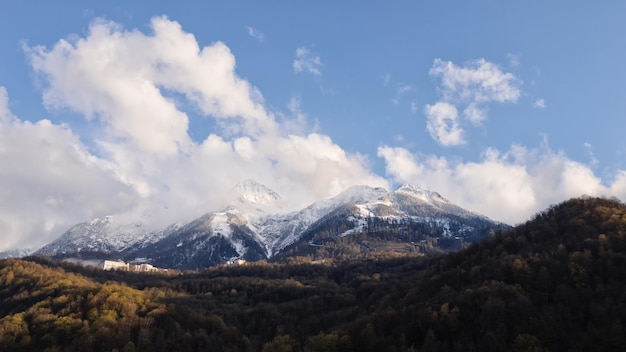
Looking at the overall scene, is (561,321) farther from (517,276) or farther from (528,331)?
(517,276)

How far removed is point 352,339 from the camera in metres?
190

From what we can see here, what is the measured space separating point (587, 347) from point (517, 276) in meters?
56.3

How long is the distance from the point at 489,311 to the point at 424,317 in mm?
22857

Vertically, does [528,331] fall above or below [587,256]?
below

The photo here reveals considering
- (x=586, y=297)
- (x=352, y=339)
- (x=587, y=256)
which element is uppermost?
(x=587, y=256)

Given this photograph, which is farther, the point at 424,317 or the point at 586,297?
the point at 424,317

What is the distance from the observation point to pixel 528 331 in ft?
518

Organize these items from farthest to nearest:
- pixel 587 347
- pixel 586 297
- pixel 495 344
Result: pixel 586 297
pixel 495 344
pixel 587 347

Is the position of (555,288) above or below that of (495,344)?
above

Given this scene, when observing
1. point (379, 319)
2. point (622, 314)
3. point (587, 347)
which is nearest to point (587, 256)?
point (622, 314)

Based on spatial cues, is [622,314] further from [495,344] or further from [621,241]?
[621,241]

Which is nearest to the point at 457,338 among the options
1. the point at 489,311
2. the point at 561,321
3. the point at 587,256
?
the point at 489,311

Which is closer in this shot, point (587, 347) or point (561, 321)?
point (587, 347)

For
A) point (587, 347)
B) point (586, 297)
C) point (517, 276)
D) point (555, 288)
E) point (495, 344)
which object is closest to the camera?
point (587, 347)
